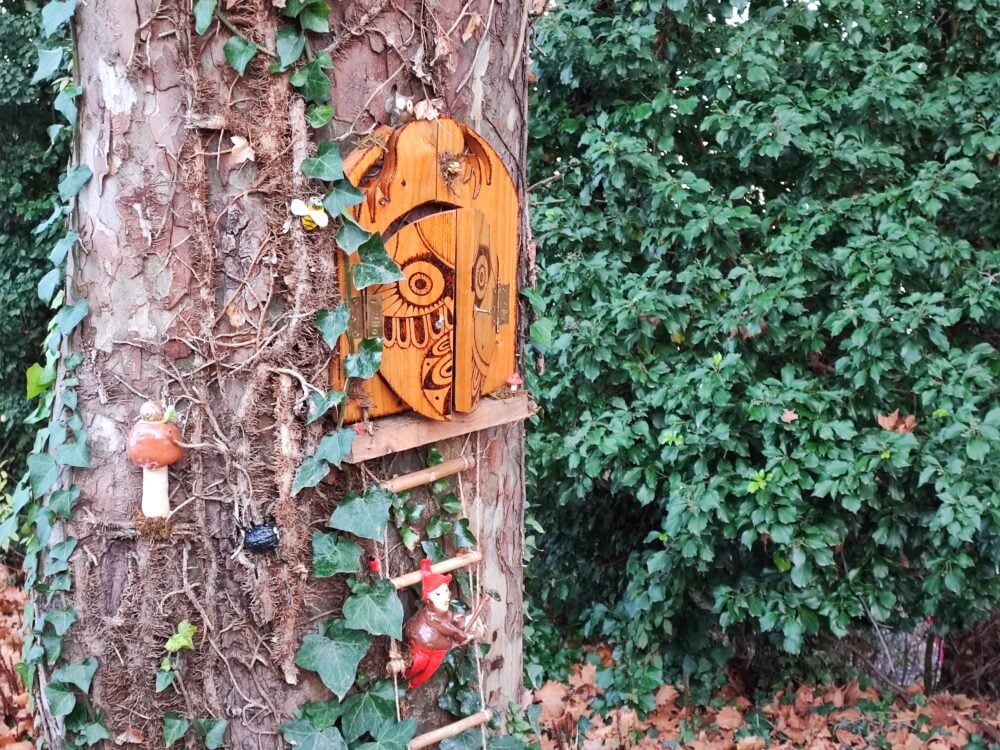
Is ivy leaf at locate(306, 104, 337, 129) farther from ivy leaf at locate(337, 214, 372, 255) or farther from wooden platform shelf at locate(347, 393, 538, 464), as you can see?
wooden platform shelf at locate(347, 393, 538, 464)

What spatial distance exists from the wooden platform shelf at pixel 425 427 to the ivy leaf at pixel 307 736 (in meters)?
0.42

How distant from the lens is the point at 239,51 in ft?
3.78

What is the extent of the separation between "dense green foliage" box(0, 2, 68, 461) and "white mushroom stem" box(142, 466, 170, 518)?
12.9 feet

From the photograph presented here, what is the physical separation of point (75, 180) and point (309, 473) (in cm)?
56

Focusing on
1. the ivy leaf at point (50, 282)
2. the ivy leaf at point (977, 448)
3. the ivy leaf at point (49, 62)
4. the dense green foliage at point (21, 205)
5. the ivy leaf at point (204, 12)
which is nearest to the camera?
the ivy leaf at point (204, 12)

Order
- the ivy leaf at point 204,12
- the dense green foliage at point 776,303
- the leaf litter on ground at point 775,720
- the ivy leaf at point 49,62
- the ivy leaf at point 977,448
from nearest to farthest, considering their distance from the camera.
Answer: the ivy leaf at point 204,12
the ivy leaf at point 49,62
the ivy leaf at point 977,448
the dense green foliage at point 776,303
the leaf litter on ground at point 775,720

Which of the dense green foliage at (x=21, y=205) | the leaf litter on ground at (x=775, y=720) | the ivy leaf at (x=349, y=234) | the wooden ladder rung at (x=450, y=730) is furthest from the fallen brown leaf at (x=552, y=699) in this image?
the dense green foliage at (x=21, y=205)

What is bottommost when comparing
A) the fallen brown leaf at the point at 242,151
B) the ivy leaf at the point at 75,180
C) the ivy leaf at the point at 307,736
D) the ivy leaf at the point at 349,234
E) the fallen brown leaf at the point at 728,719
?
the fallen brown leaf at the point at 728,719

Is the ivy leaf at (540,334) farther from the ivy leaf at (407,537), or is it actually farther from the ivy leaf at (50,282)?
the ivy leaf at (50,282)

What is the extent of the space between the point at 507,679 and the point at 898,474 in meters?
1.76

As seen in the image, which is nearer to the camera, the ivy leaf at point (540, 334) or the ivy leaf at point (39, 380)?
the ivy leaf at point (39, 380)

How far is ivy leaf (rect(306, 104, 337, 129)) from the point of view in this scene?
1208 mm

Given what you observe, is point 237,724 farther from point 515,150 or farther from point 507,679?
point 515,150

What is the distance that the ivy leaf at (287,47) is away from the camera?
1.18 metres
